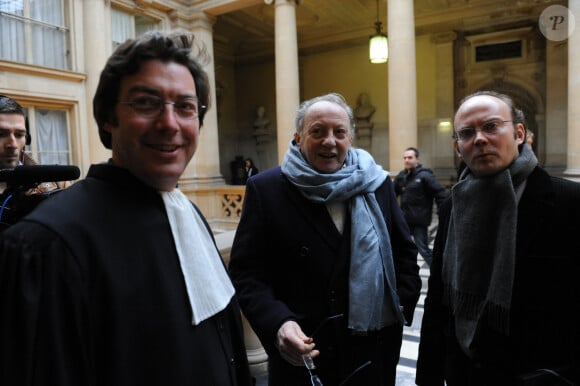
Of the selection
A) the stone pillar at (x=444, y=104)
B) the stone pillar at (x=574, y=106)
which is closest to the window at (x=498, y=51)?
the stone pillar at (x=444, y=104)

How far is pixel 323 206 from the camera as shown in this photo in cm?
200

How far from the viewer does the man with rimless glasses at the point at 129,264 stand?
831 mm

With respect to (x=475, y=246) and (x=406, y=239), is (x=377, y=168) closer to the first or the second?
(x=406, y=239)

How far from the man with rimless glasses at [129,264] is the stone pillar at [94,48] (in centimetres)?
890

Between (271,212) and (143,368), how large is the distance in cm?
111

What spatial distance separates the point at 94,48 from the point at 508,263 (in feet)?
32.7

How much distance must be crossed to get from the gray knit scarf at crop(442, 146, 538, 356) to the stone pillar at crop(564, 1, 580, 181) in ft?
25.5

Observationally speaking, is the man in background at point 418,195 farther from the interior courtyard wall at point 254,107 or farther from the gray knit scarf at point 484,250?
the interior courtyard wall at point 254,107

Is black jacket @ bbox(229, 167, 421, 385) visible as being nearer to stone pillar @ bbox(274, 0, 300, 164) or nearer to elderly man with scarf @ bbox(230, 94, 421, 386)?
elderly man with scarf @ bbox(230, 94, 421, 386)

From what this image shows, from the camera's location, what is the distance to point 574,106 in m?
8.29

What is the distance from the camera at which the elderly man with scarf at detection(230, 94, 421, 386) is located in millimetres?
1896

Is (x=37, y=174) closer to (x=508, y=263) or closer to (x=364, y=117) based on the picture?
(x=508, y=263)

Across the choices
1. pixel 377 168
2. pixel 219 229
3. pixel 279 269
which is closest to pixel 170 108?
pixel 279 269

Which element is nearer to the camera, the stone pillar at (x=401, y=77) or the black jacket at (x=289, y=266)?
the black jacket at (x=289, y=266)
